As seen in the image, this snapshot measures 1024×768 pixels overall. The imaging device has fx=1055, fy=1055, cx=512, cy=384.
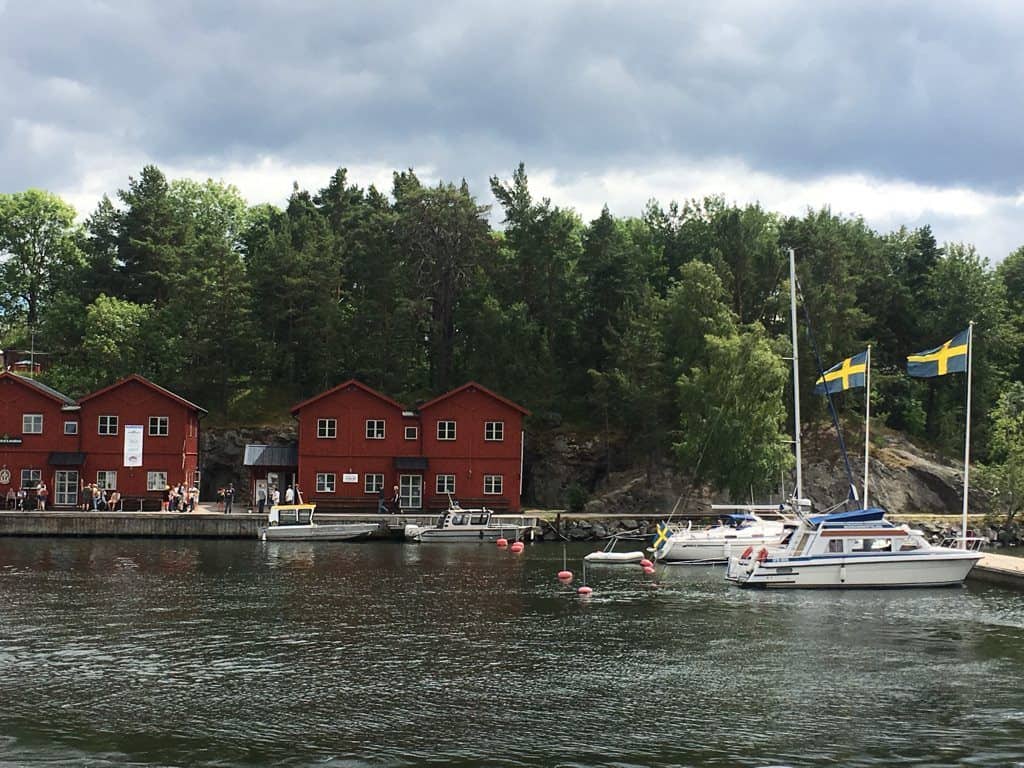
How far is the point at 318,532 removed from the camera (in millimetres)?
60656

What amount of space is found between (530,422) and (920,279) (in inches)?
1487

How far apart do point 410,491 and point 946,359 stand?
35928mm

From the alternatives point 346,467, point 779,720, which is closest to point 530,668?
point 779,720

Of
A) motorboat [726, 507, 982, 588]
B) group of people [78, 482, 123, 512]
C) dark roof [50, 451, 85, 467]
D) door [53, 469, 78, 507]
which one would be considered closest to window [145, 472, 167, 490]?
group of people [78, 482, 123, 512]

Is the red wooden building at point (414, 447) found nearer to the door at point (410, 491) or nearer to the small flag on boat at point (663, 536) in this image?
the door at point (410, 491)

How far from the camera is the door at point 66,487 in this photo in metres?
67.4

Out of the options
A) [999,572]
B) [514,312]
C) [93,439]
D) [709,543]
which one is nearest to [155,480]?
[93,439]

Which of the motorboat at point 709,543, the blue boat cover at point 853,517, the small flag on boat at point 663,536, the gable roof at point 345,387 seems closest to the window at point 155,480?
the gable roof at point 345,387

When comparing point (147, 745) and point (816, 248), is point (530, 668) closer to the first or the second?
point (147, 745)

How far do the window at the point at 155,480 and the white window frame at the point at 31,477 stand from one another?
6616mm

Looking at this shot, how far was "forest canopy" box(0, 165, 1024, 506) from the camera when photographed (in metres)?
78.2

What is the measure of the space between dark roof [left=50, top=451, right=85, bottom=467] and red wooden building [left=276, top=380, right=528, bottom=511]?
13682 millimetres

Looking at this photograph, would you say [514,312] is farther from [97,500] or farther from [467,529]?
[97,500]

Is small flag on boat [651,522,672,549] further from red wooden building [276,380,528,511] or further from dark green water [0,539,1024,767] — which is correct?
red wooden building [276,380,528,511]
